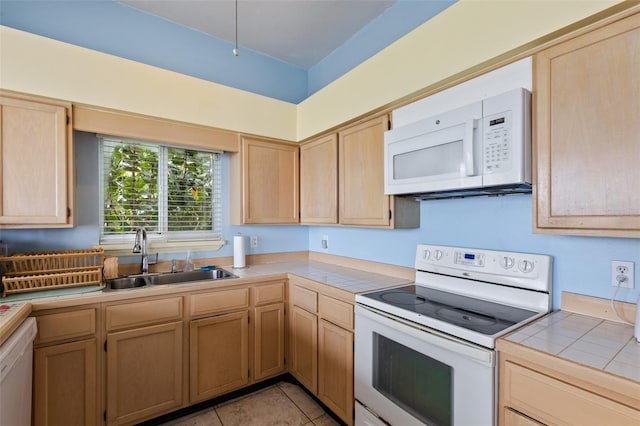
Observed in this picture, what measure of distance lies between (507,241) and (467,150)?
0.58 metres

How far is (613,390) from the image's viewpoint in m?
0.86

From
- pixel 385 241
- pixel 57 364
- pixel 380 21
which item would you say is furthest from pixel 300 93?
pixel 57 364

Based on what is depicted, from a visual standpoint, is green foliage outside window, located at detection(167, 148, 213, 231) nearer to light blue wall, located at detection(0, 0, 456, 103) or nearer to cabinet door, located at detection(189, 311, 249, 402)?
light blue wall, located at detection(0, 0, 456, 103)

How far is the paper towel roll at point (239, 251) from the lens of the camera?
2.63m

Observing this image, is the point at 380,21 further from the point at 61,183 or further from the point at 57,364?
the point at 57,364

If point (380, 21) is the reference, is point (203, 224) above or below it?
below

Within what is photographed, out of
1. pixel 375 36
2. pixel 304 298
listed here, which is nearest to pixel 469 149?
pixel 304 298

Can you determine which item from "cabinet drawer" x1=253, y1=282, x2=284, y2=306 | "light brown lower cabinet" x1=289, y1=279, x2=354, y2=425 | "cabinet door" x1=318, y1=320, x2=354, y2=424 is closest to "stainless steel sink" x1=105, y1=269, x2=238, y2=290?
"cabinet drawer" x1=253, y1=282, x2=284, y2=306

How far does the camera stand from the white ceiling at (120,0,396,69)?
2.31 metres

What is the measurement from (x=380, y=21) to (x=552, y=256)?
218cm

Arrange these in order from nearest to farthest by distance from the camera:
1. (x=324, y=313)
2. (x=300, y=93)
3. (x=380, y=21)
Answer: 1. (x=324, y=313)
2. (x=380, y=21)
3. (x=300, y=93)

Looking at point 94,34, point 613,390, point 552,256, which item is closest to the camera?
point 613,390

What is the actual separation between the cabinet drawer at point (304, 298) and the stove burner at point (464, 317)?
0.93 m

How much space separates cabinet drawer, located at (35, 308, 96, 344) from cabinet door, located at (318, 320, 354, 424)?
4.54 ft
